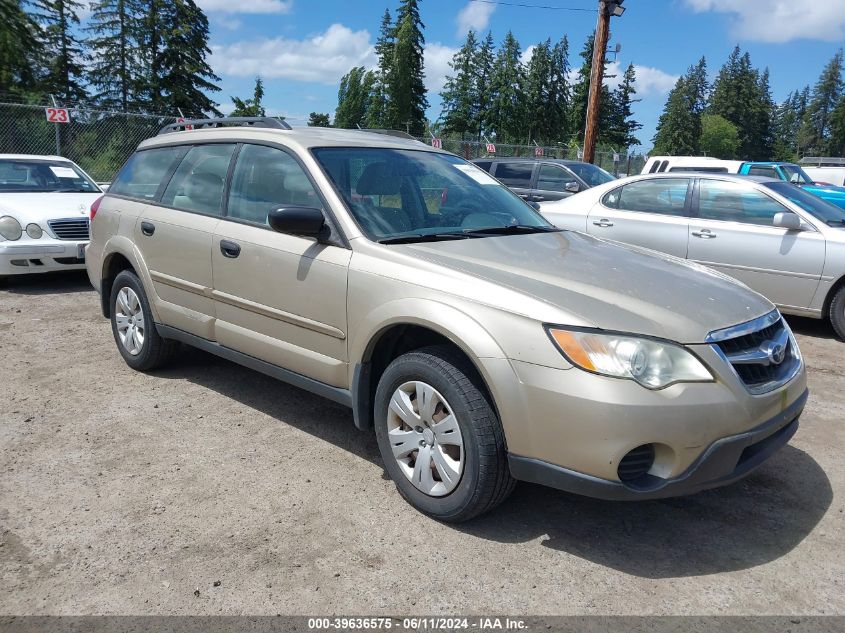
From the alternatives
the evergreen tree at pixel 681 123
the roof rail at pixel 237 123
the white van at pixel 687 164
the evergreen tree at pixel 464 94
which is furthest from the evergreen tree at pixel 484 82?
the roof rail at pixel 237 123

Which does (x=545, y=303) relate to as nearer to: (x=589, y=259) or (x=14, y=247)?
(x=589, y=259)

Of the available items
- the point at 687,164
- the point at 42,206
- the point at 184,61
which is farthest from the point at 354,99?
the point at 42,206

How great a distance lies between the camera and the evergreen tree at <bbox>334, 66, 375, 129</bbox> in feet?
219

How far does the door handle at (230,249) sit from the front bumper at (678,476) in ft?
6.88

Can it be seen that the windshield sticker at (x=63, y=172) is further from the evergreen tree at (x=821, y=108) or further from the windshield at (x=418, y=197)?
the evergreen tree at (x=821, y=108)

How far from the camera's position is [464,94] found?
241 ft

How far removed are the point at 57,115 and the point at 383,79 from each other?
168 ft

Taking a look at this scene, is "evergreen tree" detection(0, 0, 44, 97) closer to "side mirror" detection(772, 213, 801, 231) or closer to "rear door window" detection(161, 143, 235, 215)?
"rear door window" detection(161, 143, 235, 215)

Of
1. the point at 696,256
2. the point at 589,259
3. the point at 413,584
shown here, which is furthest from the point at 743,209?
the point at 413,584

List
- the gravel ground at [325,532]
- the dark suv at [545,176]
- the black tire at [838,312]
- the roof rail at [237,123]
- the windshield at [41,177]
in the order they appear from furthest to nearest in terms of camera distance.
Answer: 1. the dark suv at [545,176]
2. the windshield at [41,177]
3. the black tire at [838,312]
4. the roof rail at [237,123]
5. the gravel ground at [325,532]

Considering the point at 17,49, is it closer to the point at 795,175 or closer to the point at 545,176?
the point at 545,176

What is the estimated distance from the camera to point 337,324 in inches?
135

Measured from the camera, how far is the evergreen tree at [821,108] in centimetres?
12419

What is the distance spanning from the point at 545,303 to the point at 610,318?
26 centimetres
